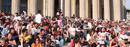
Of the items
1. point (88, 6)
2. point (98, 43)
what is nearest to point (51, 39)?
point (98, 43)

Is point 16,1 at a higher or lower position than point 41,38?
higher

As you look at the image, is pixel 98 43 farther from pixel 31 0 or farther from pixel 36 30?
pixel 31 0

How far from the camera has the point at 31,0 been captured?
33.5 meters

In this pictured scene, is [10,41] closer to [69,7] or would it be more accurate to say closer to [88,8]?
[69,7]

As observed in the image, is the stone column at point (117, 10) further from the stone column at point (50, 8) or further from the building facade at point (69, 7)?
the stone column at point (50, 8)

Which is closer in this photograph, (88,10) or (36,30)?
(36,30)

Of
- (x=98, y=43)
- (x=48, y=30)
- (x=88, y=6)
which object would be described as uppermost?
(x=88, y=6)

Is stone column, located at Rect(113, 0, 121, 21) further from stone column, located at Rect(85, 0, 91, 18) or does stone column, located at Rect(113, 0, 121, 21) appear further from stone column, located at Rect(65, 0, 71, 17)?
stone column, located at Rect(65, 0, 71, 17)

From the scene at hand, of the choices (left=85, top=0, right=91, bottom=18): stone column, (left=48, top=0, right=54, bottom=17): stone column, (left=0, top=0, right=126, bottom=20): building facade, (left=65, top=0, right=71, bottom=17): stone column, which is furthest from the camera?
(left=85, top=0, right=91, bottom=18): stone column

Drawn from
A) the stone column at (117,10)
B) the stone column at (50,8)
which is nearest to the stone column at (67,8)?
the stone column at (50,8)

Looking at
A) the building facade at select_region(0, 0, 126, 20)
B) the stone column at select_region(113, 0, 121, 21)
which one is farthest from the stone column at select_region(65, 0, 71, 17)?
the stone column at select_region(113, 0, 121, 21)

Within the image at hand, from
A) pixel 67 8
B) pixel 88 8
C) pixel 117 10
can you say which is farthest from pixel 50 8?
pixel 117 10

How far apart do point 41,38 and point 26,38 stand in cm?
103

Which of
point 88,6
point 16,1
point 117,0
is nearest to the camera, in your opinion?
point 16,1
